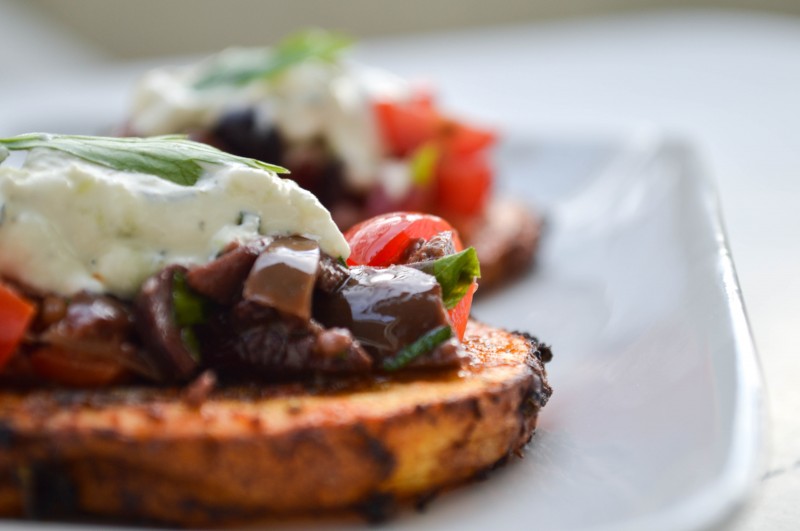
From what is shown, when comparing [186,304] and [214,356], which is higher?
[186,304]

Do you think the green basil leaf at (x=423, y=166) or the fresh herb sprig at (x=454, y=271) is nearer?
the fresh herb sprig at (x=454, y=271)

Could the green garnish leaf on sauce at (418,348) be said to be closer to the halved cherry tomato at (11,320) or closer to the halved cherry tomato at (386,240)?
the halved cherry tomato at (386,240)

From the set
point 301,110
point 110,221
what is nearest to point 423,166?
point 301,110

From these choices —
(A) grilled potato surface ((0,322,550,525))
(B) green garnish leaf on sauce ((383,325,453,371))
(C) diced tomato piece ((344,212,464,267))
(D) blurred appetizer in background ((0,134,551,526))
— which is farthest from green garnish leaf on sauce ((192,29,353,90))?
(A) grilled potato surface ((0,322,550,525))

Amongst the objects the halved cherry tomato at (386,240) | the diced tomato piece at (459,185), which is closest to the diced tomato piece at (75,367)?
the halved cherry tomato at (386,240)

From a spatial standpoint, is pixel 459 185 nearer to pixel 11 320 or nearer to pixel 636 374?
pixel 636 374

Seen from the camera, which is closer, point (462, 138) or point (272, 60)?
point (272, 60)
